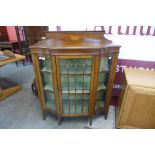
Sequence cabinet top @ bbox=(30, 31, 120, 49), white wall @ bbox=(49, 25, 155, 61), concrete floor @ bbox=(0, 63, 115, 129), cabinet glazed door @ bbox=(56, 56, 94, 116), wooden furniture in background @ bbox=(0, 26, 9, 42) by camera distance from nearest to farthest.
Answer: cabinet top @ bbox=(30, 31, 120, 49) → cabinet glazed door @ bbox=(56, 56, 94, 116) → white wall @ bbox=(49, 25, 155, 61) → concrete floor @ bbox=(0, 63, 115, 129) → wooden furniture in background @ bbox=(0, 26, 9, 42)

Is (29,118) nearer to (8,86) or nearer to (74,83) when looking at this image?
(74,83)

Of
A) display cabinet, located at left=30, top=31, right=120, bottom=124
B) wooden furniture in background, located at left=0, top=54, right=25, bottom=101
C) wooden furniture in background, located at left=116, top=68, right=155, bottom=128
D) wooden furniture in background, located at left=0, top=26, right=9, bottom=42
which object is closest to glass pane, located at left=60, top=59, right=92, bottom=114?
display cabinet, located at left=30, top=31, right=120, bottom=124

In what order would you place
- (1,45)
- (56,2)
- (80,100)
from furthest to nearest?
(1,45)
(80,100)
(56,2)

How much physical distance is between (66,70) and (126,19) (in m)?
1.07

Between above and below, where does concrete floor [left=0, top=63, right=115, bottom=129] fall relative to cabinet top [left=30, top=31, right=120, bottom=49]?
below

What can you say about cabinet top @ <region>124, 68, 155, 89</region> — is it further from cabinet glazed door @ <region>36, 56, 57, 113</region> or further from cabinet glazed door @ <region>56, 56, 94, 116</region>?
cabinet glazed door @ <region>36, 56, 57, 113</region>

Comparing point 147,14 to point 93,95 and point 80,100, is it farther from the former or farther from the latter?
point 80,100

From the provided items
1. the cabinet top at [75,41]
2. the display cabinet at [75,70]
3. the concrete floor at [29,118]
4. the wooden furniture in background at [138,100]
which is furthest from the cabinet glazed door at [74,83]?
the wooden furniture in background at [138,100]

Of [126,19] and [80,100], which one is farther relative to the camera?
[80,100]

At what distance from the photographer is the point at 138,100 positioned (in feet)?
4.74

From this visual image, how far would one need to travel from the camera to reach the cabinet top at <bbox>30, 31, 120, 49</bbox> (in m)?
1.29

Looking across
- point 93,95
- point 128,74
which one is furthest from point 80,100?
point 128,74
